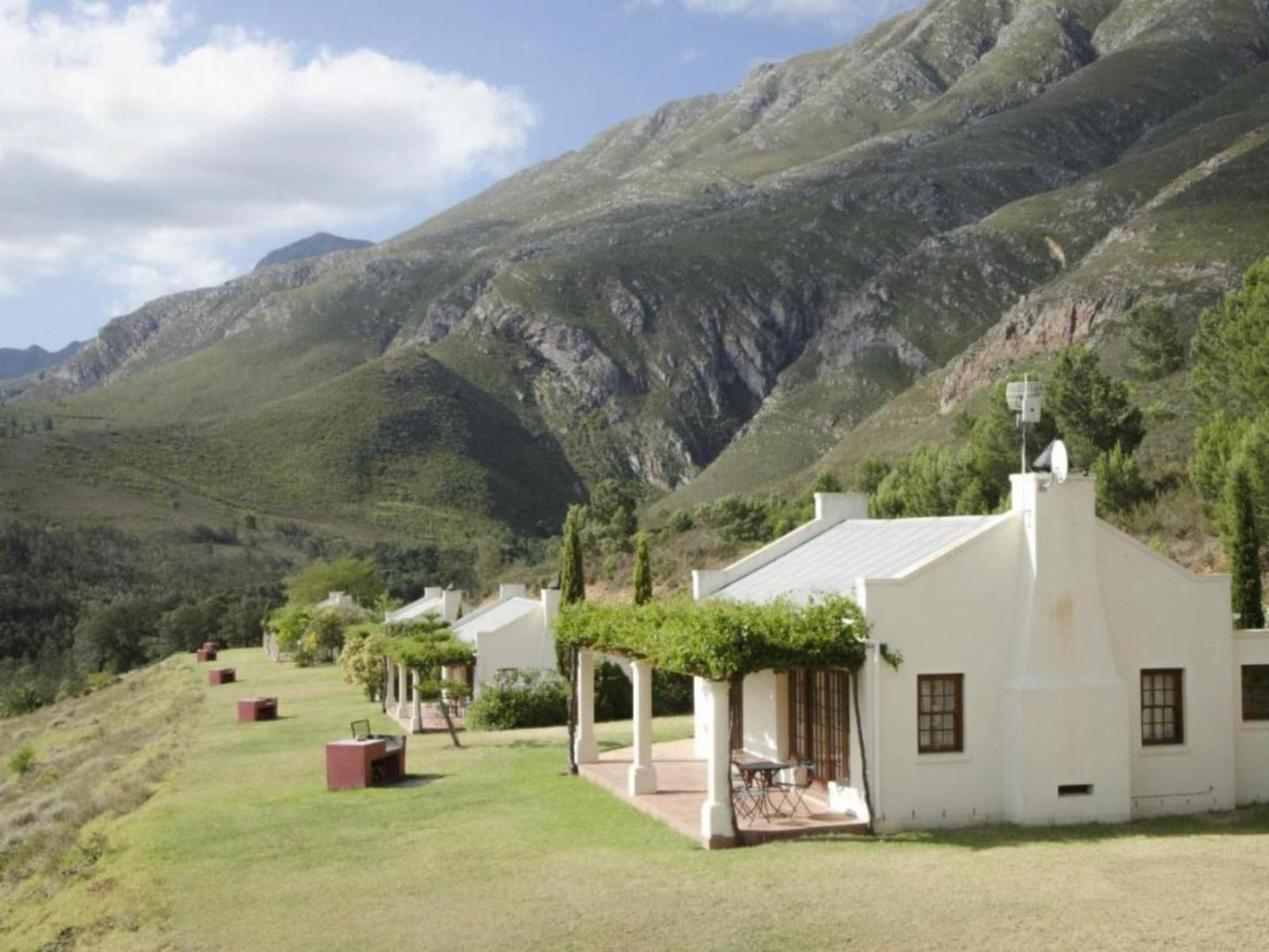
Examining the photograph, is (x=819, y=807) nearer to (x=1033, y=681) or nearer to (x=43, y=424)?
(x=1033, y=681)

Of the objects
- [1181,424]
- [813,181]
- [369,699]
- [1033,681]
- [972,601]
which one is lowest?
[369,699]

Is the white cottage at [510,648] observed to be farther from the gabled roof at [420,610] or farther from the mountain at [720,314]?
the mountain at [720,314]

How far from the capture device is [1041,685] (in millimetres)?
15914

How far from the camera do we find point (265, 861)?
→ 1633 cm

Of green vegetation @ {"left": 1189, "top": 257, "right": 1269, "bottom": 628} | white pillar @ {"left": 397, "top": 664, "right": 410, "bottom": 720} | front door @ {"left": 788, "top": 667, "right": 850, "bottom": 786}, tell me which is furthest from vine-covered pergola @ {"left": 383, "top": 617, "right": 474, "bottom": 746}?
green vegetation @ {"left": 1189, "top": 257, "right": 1269, "bottom": 628}

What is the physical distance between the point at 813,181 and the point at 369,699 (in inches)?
5458

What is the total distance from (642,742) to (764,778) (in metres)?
3.26

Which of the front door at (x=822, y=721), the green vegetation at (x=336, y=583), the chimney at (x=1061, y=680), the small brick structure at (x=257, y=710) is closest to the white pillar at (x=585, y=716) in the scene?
the front door at (x=822, y=721)

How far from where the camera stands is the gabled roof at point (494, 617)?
34.7 metres

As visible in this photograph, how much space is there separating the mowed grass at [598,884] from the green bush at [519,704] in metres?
10.5

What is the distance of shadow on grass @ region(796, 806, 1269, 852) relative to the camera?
15.1 m

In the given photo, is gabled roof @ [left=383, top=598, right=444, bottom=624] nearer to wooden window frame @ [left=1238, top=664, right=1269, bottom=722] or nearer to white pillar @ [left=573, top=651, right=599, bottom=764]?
white pillar @ [left=573, top=651, right=599, bottom=764]

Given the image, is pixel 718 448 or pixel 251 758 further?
pixel 718 448

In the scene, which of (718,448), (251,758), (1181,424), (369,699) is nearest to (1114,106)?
(718,448)
